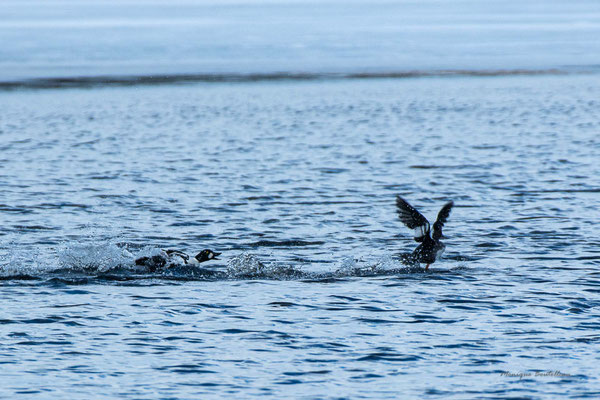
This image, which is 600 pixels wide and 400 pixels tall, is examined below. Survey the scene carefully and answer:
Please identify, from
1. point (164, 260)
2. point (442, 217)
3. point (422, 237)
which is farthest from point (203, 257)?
point (442, 217)

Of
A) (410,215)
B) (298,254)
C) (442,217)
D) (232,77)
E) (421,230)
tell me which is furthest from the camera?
(232,77)

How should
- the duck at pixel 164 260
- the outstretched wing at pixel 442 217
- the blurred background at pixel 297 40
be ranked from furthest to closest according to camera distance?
the blurred background at pixel 297 40 → the duck at pixel 164 260 → the outstretched wing at pixel 442 217

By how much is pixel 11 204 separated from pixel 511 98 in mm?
33482

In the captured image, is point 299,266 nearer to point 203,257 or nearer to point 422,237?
point 203,257

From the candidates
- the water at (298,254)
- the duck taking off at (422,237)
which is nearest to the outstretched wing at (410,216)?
the duck taking off at (422,237)

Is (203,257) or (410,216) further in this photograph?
(203,257)

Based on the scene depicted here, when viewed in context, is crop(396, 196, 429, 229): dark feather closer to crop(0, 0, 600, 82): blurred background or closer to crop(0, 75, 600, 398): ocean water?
crop(0, 75, 600, 398): ocean water

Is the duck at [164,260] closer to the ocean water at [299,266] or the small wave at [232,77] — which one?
the ocean water at [299,266]

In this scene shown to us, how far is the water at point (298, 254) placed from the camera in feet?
32.9

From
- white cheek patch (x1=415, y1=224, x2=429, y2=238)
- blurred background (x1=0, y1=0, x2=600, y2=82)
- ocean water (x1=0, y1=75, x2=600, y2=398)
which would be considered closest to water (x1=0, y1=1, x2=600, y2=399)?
ocean water (x1=0, y1=75, x2=600, y2=398)

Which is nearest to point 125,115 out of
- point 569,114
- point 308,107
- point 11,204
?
point 308,107

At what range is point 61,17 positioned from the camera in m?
126

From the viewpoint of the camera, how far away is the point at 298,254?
52.1 ft

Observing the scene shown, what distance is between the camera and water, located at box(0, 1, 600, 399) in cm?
1002
